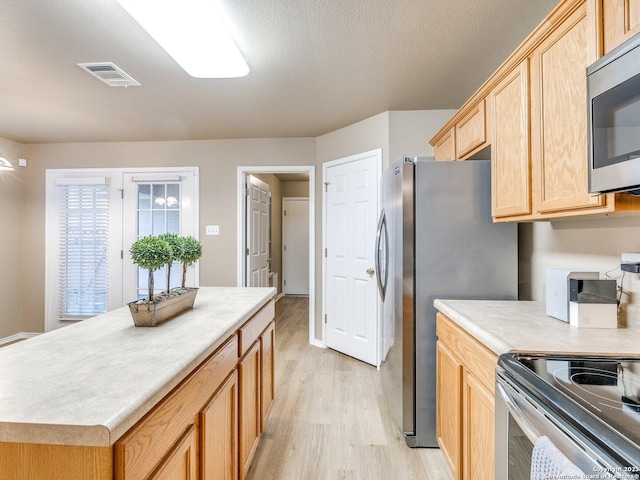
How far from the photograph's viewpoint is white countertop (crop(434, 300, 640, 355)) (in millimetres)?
1070

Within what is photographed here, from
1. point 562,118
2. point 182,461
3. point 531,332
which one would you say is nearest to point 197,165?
point 182,461

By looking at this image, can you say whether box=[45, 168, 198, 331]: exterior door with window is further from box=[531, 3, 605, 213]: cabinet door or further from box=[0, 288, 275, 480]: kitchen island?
box=[531, 3, 605, 213]: cabinet door

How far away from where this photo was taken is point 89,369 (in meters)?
0.84

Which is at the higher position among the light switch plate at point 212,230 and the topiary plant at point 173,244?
the light switch plate at point 212,230

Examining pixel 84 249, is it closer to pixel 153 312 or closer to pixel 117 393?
pixel 153 312

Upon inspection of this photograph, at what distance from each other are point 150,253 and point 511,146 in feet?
5.61

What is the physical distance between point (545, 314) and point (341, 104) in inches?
87.6

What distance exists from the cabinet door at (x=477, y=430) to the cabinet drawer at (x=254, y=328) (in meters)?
1.01

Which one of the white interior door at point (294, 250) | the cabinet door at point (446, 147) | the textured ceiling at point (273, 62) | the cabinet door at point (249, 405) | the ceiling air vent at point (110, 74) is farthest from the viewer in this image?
the white interior door at point (294, 250)

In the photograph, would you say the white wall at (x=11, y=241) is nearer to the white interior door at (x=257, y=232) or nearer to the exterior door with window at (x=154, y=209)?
the exterior door with window at (x=154, y=209)

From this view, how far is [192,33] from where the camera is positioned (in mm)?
1681

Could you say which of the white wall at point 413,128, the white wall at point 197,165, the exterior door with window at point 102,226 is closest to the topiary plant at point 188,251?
the white wall at point 413,128

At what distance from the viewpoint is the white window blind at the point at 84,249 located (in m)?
3.92

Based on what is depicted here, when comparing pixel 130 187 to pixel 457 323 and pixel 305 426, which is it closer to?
pixel 305 426
